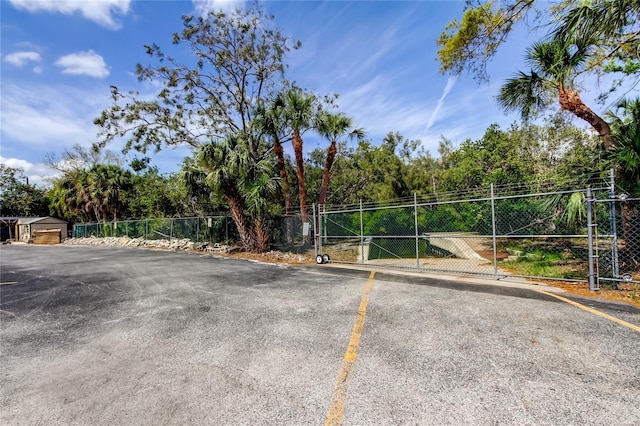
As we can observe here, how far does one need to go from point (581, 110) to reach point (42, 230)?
43630 millimetres

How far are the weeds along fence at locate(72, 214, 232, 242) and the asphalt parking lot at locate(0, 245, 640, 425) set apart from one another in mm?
10224

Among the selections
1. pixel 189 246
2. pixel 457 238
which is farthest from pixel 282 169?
pixel 457 238

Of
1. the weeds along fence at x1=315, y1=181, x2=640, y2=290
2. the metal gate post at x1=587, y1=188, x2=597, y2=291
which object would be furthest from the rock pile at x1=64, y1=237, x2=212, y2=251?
the metal gate post at x1=587, y1=188, x2=597, y2=291

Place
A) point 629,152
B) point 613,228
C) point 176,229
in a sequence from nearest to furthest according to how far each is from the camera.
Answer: point 613,228
point 629,152
point 176,229

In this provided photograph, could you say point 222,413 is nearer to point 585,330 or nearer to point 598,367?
point 598,367

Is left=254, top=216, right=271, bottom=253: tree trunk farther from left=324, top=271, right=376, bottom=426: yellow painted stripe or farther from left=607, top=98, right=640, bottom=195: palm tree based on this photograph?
left=607, top=98, right=640, bottom=195: palm tree

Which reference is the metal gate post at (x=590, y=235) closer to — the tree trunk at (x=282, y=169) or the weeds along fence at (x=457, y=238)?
the weeds along fence at (x=457, y=238)

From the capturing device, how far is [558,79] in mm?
7512

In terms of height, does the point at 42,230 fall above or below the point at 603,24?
below

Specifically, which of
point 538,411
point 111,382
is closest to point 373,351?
point 538,411

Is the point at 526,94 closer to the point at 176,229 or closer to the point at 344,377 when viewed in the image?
Answer: the point at 344,377

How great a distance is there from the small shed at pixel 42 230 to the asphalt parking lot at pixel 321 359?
33.0m

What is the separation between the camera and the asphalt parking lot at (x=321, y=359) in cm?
252

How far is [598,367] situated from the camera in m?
3.06
